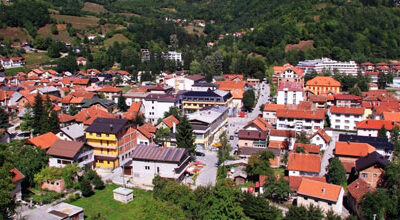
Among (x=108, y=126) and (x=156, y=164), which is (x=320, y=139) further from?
(x=108, y=126)

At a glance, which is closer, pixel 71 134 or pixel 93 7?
pixel 71 134

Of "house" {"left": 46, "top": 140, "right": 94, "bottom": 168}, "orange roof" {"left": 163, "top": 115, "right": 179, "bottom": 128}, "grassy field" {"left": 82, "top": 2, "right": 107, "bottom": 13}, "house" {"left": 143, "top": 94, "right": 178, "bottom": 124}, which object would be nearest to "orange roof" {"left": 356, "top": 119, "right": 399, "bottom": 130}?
"orange roof" {"left": 163, "top": 115, "right": 179, "bottom": 128}

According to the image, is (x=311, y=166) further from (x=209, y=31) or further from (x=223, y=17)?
(x=223, y=17)

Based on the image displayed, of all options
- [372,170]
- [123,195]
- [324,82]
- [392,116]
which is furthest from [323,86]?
[123,195]

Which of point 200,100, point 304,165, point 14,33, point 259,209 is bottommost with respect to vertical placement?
point 259,209

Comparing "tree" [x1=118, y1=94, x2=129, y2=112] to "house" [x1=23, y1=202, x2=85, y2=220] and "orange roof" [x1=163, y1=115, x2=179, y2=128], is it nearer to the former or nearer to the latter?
"orange roof" [x1=163, y1=115, x2=179, y2=128]

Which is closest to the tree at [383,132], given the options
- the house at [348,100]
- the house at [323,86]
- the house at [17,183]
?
the house at [348,100]

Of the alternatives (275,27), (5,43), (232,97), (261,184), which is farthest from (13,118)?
(275,27)
